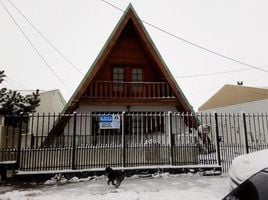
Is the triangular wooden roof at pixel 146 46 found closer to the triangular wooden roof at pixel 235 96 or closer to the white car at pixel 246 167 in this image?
the white car at pixel 246 167

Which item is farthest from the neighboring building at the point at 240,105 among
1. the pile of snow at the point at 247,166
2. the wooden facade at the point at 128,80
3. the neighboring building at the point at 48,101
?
the pile of snow at the point at 247,166

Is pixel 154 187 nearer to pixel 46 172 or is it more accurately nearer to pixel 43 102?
pixel 46 172

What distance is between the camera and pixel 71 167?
8.38 meters

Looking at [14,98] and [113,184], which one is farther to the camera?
[14,98]

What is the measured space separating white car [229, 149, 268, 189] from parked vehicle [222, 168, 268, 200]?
0.73 meters

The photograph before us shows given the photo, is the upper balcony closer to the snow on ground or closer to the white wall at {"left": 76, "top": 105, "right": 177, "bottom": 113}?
the white wall at {"left": 76, "top": 105, "right": 177, "bottom": 113}

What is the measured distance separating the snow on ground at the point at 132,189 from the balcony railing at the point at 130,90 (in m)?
5.74

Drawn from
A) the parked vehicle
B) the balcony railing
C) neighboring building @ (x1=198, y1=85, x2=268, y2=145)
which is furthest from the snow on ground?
neighboring building @ (x1=198, y1=85, x2=268, y2=145)

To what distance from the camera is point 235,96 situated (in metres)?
27.3

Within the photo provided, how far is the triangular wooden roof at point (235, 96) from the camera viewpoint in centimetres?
2348

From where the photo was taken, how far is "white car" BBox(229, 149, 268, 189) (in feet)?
11.1

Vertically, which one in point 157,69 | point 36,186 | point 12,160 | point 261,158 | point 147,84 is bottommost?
point 36,186

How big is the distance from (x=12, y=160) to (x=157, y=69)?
8771 mm

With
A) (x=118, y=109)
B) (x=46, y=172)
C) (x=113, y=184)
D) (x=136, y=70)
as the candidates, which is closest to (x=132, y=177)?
(x=113, y=184)
